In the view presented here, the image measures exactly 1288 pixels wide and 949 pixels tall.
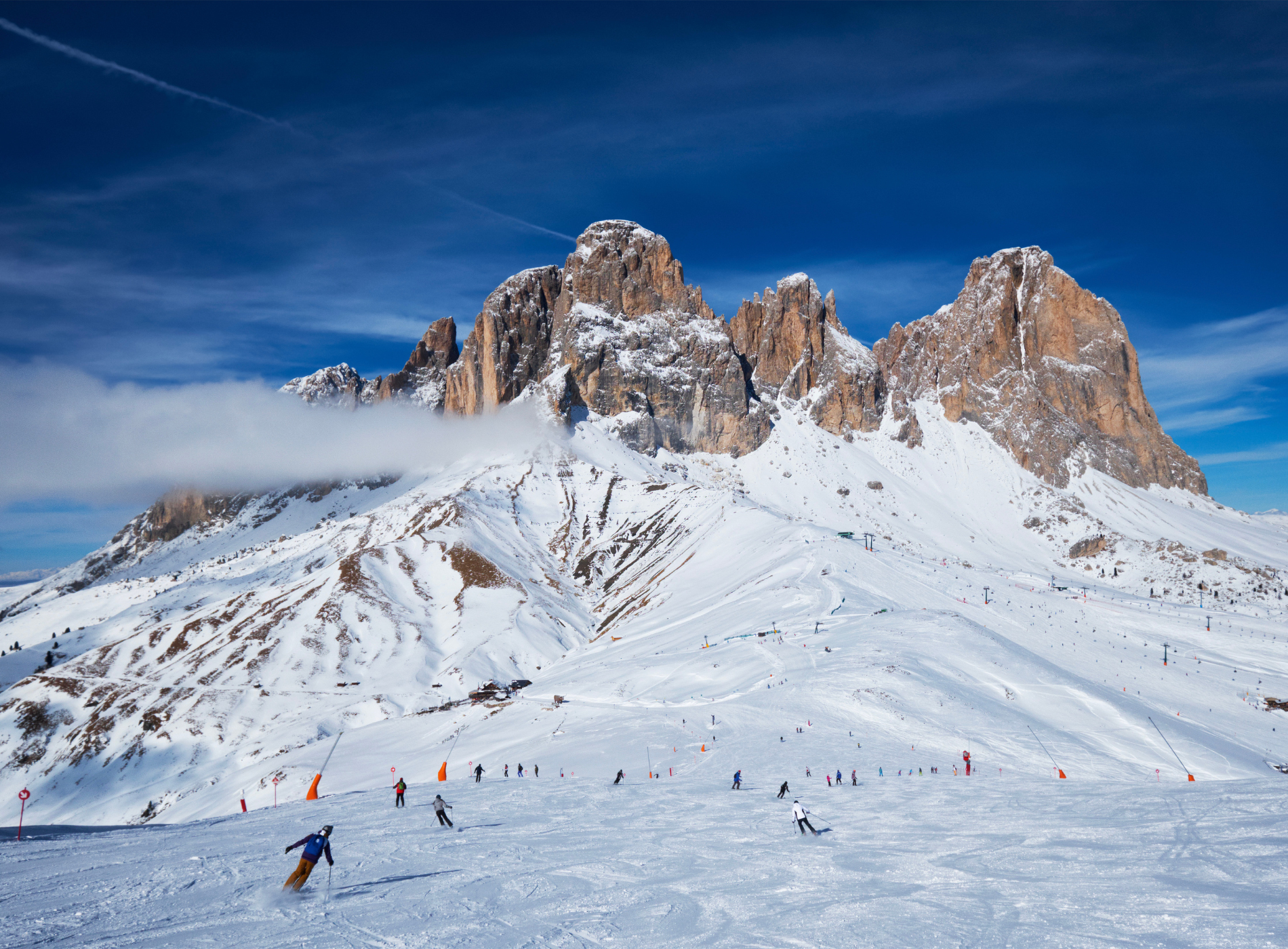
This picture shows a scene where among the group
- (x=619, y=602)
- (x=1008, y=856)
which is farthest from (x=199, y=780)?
(x=1008, y=856)

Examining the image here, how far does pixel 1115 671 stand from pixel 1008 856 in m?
65.4

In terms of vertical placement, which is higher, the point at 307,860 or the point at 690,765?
the point at 307,860

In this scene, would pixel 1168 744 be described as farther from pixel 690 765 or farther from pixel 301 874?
pixel 301 874

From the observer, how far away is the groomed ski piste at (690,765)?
16.7 m

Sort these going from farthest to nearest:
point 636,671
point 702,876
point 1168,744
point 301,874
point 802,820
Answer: point 636,671 < point 1168,744 < point 802,820 < point 702,876 < point 301,874

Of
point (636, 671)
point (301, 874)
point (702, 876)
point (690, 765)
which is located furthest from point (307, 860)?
point (636, 671)

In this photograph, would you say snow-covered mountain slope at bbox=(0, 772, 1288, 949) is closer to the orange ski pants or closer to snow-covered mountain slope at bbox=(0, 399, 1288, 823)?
the orange ski pants

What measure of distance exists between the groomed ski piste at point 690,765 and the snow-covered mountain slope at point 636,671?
1.73 feet

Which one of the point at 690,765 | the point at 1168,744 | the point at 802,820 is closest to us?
the point at 802,820

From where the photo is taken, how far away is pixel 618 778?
126ft

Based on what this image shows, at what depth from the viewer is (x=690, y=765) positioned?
4303 centimetres

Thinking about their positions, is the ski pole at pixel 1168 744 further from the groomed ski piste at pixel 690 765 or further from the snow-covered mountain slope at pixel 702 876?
the snow-covered mountain slope at pixel 702 876

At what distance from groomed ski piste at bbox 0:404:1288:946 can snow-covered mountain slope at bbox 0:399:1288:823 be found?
528 millimetres

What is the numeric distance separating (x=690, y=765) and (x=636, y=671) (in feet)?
105
